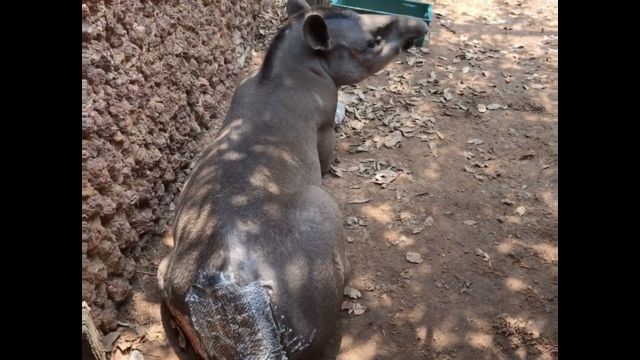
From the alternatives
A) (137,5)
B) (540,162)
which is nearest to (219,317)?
(137,5)

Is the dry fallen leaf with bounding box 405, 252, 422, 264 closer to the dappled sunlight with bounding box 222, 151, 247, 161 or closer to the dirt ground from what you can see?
the dirt ground

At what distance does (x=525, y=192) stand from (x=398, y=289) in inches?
78.3

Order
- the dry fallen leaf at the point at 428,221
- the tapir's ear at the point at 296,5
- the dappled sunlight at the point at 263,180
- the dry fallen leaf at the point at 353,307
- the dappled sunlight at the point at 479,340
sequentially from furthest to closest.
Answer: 1. the tapir's ear at the point at 296,5
2. the dry fallen leaf at the point at 428,221
3. the dry fallen leaf at the point at 353,307
4. the dappled sunlight at the point at 479,340
5. the dappled sunlight at the point at 263,180

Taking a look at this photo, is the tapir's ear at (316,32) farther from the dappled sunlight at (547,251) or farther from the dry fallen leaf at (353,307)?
the dappled sunlight at (547,251)

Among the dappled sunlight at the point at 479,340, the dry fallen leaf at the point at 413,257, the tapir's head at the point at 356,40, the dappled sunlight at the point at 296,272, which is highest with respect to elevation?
the tapir's head at the point at 356,40

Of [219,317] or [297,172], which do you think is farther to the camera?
[297,172]

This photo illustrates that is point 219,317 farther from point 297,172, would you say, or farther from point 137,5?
point 137,5

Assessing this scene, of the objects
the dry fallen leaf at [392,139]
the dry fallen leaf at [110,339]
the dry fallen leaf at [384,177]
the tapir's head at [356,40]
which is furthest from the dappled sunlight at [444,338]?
the tapir's head at [356,40]

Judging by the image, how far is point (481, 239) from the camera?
5.22 m

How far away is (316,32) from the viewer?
544 cm

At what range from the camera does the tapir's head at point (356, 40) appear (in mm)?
5699

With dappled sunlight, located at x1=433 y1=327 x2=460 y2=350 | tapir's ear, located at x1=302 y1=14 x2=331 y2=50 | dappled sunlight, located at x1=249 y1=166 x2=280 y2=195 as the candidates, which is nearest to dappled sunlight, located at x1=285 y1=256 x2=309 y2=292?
dappled sunlight, located at x1=249 y1=166 x2=280 y2=195

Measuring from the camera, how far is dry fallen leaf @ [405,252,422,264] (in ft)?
16.4

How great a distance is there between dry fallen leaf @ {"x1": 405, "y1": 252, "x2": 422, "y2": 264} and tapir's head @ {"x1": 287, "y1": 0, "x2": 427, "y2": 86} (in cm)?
206
